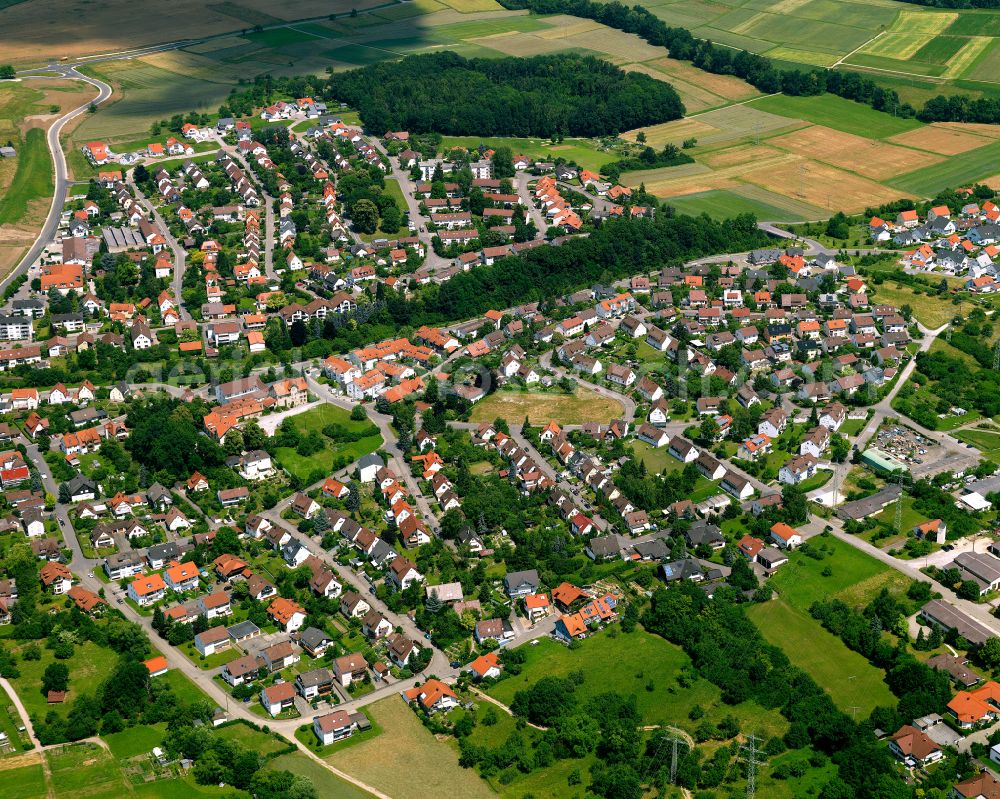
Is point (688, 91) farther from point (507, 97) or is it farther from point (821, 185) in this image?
point (821, 185)

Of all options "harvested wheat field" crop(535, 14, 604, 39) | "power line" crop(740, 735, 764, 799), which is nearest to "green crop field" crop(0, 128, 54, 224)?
"harvested wheat field" crop(535, 14, 604, 39)

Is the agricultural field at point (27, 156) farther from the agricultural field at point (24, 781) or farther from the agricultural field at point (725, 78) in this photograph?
the agricultural field at point (24, 781)

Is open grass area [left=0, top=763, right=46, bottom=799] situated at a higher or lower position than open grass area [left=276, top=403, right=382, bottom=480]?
lower

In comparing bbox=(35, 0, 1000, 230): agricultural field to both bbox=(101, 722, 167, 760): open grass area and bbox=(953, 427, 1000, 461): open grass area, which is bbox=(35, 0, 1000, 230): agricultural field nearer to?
bbox=(953, 427, 1000, 461): open grass area

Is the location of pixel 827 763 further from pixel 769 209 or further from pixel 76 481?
pixel 769 209

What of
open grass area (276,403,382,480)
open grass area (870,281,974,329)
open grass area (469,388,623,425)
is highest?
open grass area (870,281,974,329)

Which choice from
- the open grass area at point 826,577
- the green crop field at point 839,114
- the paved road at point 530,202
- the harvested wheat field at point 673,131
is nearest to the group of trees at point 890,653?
the open grass area at point 826,577
